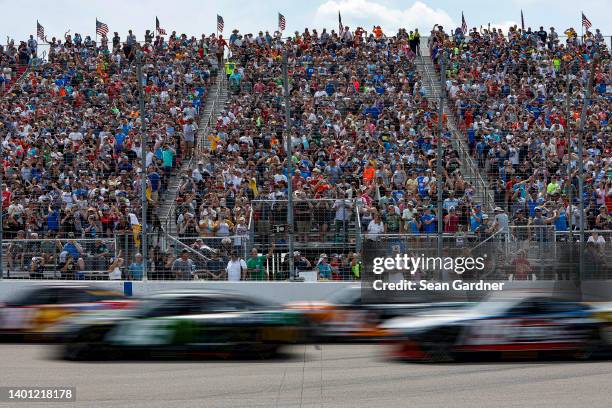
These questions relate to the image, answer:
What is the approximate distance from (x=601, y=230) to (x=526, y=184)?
1832 millimetres

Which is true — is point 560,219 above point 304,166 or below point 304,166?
below

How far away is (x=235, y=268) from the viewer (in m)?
19.2

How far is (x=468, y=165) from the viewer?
20.7 meters

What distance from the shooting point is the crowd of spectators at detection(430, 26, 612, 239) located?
1930cm

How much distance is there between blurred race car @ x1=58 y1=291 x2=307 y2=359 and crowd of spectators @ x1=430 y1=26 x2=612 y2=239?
7371 millimetres

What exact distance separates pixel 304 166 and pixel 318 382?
11.6 m

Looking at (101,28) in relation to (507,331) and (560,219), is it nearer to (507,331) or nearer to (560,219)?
(560,219)

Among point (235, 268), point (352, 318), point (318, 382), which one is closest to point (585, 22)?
point (235, 268)

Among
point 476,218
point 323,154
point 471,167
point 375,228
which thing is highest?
point 323,154

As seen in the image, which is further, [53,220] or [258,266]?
[53,220]

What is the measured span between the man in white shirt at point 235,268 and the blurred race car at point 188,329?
5.78 m

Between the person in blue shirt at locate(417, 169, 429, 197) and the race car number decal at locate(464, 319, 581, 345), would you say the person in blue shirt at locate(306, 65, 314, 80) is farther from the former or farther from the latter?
the race car number decal at locate(464, 319, 581, 345)

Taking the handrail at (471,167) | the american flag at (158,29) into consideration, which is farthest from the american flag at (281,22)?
the handrail at (471,167)

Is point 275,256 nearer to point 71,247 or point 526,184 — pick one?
point 71,247
